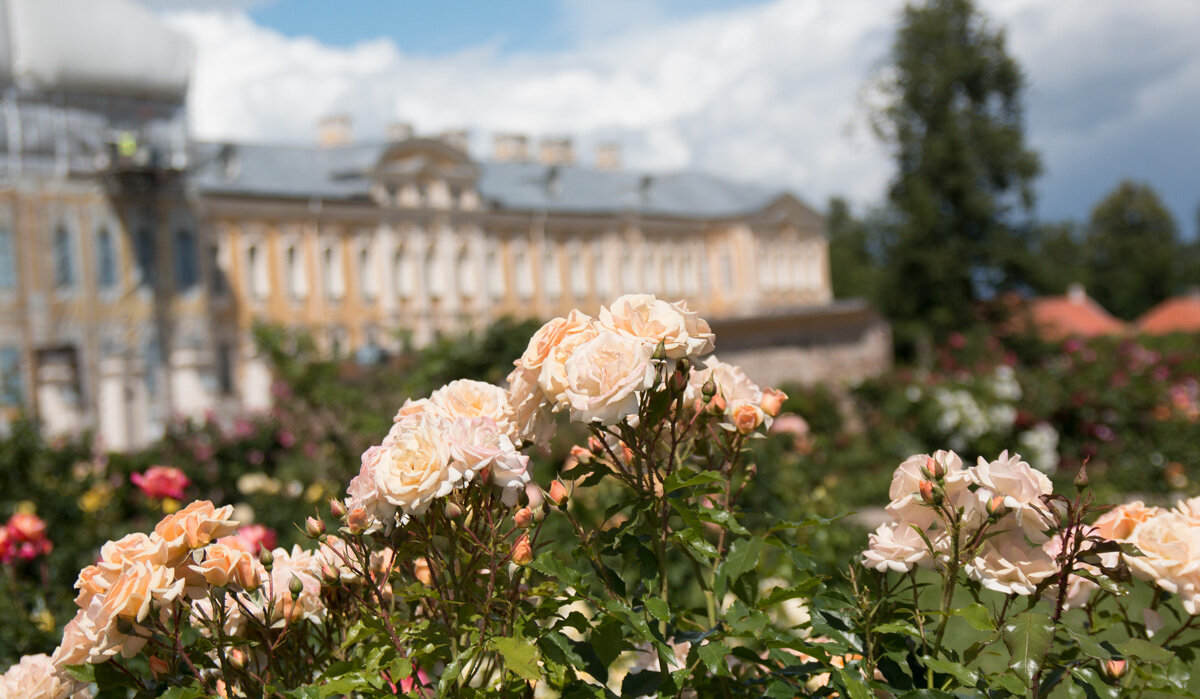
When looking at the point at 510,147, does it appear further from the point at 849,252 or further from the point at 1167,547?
the point at 1167,547

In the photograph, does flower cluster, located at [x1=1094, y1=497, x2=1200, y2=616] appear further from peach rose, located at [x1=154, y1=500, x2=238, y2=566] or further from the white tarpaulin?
the white tarpaulin

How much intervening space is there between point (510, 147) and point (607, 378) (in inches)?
1478

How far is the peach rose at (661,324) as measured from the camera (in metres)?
1.61

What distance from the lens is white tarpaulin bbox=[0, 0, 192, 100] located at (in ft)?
62.2

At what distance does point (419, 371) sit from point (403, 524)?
7719mm

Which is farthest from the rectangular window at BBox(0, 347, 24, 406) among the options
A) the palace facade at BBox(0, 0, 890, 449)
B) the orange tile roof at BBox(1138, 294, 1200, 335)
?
the orange tile roof at BBox(1138, 294, 1200, 335)

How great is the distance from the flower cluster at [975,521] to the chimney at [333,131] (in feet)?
107

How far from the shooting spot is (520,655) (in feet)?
4.96

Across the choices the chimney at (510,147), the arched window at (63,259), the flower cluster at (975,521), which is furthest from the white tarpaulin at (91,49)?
the flower cluster at (975,521)

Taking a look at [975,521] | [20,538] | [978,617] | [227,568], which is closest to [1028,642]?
[978,617]

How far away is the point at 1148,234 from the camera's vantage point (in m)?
63.7

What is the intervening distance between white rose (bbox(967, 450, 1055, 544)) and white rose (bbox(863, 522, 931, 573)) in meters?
0.13

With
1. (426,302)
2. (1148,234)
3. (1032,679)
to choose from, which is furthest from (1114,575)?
(1148,234)

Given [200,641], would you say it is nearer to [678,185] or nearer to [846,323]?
[846,323]
